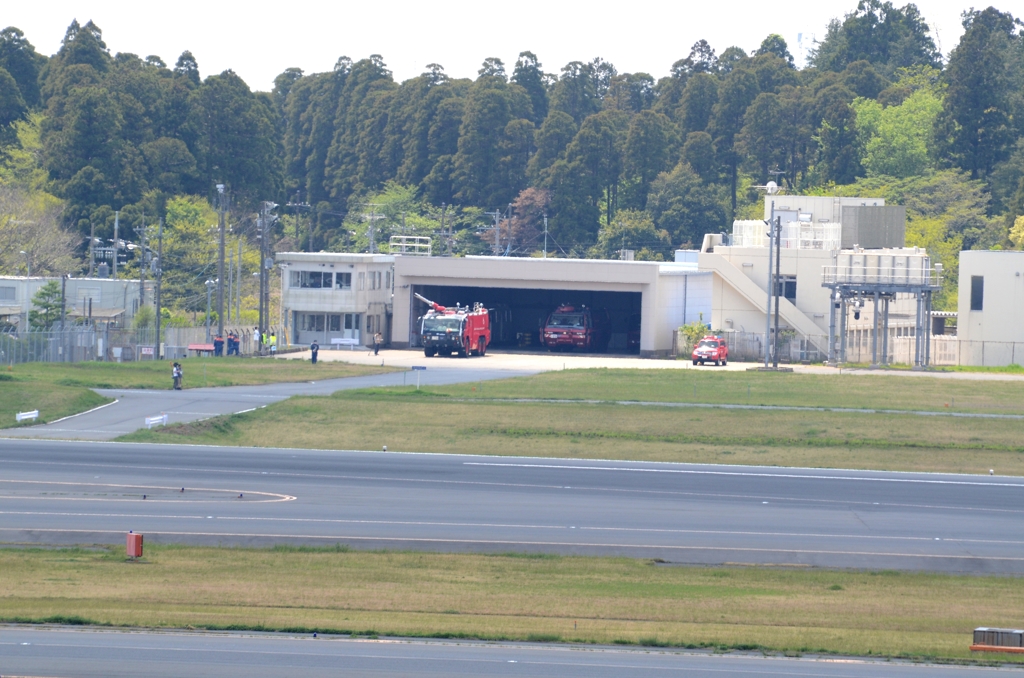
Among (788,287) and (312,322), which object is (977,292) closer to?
(788,287)

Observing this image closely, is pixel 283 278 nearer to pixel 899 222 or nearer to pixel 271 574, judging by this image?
pixel 899 222

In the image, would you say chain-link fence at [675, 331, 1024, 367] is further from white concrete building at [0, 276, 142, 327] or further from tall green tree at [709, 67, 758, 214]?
tall green tree at [709, 67, 758, 214]

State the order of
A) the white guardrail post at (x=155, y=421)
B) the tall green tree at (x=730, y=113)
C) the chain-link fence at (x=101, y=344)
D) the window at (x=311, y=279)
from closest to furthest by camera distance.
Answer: the white guardrail post at (x=155, y=421)
the chain-link fence at (x=101, y=344)
the window at (x=311, y=279)
the tall green tree at (x=730, y=113)

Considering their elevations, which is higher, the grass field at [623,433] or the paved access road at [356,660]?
the grass field at [623,433]

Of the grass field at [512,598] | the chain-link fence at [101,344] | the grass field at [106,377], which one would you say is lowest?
the grass field at [512,598]

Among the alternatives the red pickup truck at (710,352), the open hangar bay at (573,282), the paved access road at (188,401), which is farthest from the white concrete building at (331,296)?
the red pickup truck at (710,352)

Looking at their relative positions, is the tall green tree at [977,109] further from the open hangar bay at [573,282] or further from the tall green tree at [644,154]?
the open hangar bay at [573,282]

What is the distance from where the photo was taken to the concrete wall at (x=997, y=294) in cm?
7344

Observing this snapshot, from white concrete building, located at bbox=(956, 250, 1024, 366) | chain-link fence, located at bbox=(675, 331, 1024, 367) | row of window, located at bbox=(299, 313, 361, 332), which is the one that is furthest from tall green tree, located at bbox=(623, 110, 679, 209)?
white concrete building, located at bbox=(956, 250, 1024, 366)

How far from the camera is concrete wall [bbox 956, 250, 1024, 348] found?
7344 cm

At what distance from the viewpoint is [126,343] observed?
70812mm

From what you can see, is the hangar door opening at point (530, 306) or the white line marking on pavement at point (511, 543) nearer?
the white line marking on pavement at point (511, 543)

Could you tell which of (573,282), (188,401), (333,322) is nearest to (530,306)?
(573,282)

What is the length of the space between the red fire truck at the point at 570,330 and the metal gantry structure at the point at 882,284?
16.3m
